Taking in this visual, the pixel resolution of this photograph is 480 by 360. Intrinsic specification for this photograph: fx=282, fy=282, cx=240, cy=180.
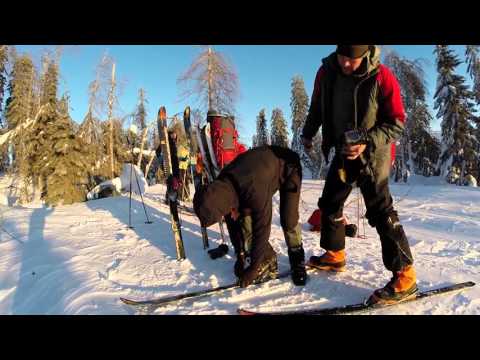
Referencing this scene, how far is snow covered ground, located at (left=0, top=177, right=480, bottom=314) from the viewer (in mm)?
2398

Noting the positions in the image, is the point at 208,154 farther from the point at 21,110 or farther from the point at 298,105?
the point at 298,105

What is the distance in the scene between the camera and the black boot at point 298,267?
2676mm

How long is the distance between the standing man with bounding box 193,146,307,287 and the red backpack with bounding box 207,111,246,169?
1.39 metres

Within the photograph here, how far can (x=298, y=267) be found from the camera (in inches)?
109

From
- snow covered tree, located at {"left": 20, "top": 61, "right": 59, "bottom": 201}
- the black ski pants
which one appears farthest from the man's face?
snow covered tree, located at {"left": 20, "top": 61, "right": 59, "bottom": 201}

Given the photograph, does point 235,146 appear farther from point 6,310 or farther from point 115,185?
point 115,185

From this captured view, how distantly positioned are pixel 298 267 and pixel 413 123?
974 inches

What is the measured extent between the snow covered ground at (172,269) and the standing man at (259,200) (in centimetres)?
19

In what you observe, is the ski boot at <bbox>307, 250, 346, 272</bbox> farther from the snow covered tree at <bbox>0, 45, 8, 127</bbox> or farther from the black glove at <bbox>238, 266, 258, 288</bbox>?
the snow covered tree at <bbox>0, 45, 8, 127</bbox>


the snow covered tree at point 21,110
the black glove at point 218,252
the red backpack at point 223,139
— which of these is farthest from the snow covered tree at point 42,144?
the black glove at point 218,252

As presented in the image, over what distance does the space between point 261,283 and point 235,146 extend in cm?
219

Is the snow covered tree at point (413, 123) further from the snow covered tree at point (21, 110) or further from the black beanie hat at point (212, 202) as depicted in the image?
the snow covered tree at point (21, 110)
